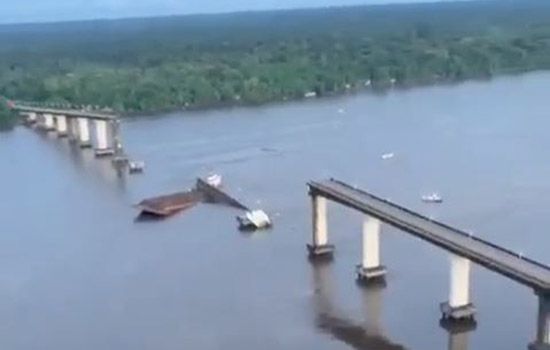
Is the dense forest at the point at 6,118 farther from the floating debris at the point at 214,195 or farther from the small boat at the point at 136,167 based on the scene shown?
the floating debris at the point at 214,195

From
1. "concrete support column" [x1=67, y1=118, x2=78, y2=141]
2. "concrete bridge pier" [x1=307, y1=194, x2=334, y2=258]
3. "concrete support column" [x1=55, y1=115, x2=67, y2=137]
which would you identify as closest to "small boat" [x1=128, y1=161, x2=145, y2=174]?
"concrete support column" [x1=67, y1=118, x2=78, y2=141]

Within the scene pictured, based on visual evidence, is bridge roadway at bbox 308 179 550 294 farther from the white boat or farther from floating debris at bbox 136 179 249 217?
the white boat

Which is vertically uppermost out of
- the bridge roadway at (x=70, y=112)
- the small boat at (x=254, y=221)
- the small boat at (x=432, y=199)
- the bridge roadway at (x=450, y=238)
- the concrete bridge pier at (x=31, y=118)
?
the bridge roadway at (x=450, y=238)

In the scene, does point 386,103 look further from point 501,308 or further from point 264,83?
point 501,308

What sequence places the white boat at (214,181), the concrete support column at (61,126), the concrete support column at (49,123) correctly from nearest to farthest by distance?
1. the white boat at (214,181)
2. the concrete support column at (61,126)
3. the concrete support column at (49,123)

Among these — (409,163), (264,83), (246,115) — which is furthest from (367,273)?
(264,83)

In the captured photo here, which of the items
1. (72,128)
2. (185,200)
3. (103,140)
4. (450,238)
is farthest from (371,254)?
(72,128)

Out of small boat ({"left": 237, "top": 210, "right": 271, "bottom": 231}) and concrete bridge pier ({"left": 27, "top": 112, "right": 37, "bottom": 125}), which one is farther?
concrete bridge pier ({"left": 27, "top": 112, "right": 37, "bottom": 125})

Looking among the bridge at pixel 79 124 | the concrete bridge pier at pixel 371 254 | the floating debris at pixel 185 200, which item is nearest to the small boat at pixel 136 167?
the bridge at pixel 79 124
